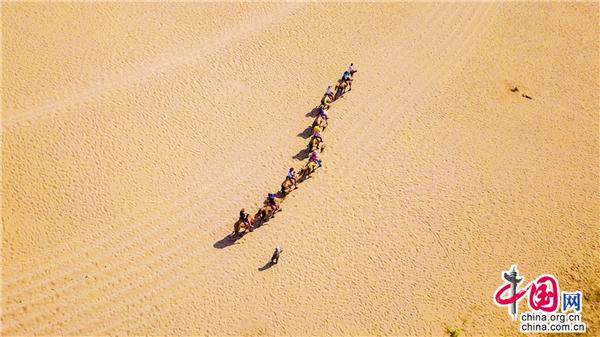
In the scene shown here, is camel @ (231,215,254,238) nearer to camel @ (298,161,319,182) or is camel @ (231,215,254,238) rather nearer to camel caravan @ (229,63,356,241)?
camel caravan @ (229,63,356,241)

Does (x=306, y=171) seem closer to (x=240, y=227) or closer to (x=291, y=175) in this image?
(x=291, y=175)

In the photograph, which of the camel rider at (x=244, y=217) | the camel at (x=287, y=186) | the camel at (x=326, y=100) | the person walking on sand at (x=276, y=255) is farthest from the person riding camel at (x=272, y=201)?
the camel at (x=326, y=100)

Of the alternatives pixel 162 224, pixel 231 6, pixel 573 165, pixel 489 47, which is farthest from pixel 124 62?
pixel 573 165

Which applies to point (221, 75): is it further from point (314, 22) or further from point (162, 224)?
point (162, 224)

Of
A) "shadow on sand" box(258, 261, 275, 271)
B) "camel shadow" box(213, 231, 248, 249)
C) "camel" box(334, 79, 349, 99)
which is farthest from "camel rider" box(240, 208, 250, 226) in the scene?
"camel" box(334, 79, 349, 99)

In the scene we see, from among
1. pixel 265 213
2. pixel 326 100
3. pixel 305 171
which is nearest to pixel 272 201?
pixel 265 213
